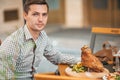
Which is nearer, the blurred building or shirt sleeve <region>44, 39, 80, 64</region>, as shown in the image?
shirt sleeve <region>44, 39, 80, 64</region>

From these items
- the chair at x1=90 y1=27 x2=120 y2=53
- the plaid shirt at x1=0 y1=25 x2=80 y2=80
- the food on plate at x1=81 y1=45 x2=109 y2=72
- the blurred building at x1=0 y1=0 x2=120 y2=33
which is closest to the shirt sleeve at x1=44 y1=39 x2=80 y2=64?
the plaid shirt at x1=0 y1=25 x2=80 y2=80

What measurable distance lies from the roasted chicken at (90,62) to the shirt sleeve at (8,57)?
435 mm

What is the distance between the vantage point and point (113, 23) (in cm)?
834

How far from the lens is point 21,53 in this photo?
6.27 feet

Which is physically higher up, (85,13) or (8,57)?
(8,57)

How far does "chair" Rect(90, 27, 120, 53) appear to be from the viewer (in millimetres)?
2643

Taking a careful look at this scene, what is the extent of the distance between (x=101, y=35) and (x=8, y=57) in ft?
3.97

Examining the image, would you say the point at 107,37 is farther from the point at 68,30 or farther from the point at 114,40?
the point at 68,30

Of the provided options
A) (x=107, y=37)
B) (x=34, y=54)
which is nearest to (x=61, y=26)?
(x=107, y=37)

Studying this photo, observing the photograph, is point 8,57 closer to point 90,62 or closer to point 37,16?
point 37,16

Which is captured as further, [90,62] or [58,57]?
[58,57]

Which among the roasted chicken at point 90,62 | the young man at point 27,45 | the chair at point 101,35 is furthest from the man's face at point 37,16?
the chair at point 101,35

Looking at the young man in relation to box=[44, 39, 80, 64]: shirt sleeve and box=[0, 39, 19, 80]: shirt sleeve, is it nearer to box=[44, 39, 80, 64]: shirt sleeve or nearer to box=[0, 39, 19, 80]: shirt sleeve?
box=[0, 39, 19, 80]: shirt sleeve

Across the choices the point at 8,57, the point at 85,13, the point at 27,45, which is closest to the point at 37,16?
the point at 27,45
